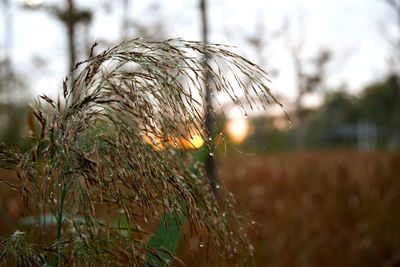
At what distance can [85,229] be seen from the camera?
0.84 m

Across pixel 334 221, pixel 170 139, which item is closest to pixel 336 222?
pixel 334 221

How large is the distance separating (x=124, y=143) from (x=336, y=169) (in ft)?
17.8

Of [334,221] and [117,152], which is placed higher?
[117,152]

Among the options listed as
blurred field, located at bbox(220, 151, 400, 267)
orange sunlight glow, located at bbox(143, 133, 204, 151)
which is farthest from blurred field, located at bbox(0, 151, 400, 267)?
orange sunlight glow, located at bbox(143, 133, 204, 151)

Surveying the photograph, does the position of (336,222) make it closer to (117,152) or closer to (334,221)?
(334,221)

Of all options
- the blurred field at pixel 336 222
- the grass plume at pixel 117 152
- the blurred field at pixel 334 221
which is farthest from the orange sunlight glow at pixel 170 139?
the blurred field at pixel 336 222

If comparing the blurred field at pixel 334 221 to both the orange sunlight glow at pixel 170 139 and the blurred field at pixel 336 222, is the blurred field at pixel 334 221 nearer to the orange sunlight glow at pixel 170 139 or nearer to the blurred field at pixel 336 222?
the blurred field at pixel 336 222

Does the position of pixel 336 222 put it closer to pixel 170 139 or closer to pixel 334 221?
pixel 334 221

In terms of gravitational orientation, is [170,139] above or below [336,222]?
above

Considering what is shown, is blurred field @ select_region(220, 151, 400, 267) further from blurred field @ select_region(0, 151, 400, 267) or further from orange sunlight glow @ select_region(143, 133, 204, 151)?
orange sunlight glow @ select_region(143, 133, 204, 151)

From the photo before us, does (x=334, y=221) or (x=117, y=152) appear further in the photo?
(x=334, y=221)

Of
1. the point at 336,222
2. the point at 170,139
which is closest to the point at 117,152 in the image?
the point at 170,139

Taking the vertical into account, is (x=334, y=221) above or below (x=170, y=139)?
below

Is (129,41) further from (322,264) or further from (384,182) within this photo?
(384,182)
